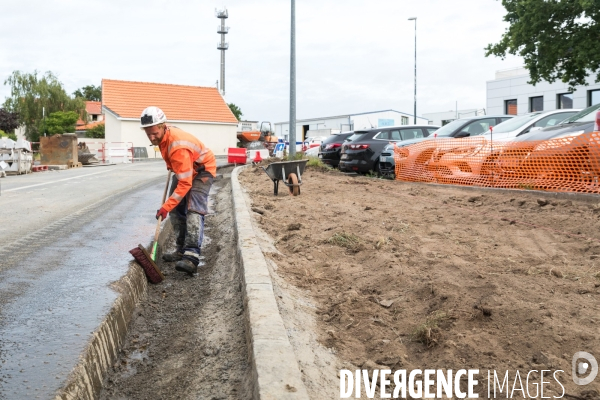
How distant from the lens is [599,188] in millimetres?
8984

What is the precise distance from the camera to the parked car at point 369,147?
16062 mm

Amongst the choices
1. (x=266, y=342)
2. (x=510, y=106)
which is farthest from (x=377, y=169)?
(x=510, y=106)

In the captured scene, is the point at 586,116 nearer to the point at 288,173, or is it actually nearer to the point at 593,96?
the point at 288,173

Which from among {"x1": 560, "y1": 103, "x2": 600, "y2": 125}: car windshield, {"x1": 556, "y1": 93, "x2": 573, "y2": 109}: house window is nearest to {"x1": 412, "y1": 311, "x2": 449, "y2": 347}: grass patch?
{"x1": 560, "y1": 103, "x2": 600, "y2": 125}: car windshield

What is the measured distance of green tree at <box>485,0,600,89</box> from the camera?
21.3 metres

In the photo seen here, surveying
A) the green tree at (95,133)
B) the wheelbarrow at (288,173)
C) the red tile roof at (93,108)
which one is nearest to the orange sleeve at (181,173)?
the wheelbarrow at (288,173)

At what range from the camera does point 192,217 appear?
5938 millimetres

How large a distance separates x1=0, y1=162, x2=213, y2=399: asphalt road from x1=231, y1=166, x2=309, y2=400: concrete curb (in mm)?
942

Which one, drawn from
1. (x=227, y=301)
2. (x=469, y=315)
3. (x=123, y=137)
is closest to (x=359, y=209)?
(x=227, y=301)

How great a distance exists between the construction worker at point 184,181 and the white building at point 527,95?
31359 millimetres

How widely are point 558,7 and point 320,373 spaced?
22.2 metres

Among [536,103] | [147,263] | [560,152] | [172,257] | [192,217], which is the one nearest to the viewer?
[147,263]

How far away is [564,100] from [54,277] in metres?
36.2

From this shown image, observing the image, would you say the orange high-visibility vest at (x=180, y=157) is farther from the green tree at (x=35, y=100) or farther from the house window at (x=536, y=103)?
the green tree at (x=35, y=100)
